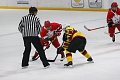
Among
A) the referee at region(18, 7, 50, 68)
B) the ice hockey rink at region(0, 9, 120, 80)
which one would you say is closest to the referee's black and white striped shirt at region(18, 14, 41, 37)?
the referee at region(18, 7, 50, 68)

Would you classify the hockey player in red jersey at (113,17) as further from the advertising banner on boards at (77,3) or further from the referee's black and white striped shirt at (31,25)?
the advertising banner on boards at (77,3)

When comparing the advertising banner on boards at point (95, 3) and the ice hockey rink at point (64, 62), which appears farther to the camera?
→ the advertising banner on boards at point (95, 3)

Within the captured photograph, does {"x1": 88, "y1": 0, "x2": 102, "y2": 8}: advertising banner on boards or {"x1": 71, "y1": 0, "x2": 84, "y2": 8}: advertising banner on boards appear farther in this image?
{"x1": 71, "y1": 0, "x2": 84, "y2": 8}: advertising banner on boards

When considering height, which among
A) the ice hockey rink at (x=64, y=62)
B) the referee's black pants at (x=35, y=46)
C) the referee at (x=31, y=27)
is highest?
the referee at (x=31, y=27)

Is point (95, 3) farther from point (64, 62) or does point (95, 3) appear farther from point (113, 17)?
point (64, 62)

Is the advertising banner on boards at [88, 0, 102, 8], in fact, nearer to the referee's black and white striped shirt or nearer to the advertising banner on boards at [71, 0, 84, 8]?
the advertising banner on boards at [71, 0, 84, 8]

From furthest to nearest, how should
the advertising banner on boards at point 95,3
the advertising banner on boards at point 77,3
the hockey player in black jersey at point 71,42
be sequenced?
1. the advertising banner on boards at point 77,3
2. the advertising banner on boards at point 95,3
3. the hockey player in black jersey at point 71,42

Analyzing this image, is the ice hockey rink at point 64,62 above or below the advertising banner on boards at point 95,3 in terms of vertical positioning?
below

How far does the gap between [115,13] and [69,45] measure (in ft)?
8.25

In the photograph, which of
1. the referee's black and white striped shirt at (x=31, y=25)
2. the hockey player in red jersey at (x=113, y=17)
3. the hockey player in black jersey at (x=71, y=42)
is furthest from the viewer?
the hockey player in red jersey at (x=113, y=17)

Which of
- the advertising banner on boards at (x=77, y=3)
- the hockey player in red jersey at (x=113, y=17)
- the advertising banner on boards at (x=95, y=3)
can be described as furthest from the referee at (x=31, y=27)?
the advertising banner on boards at (x=77, y=3)

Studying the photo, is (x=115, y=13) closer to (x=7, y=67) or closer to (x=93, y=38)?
(x=93, y=38)

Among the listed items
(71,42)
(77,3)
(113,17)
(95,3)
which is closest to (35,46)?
(71,42)

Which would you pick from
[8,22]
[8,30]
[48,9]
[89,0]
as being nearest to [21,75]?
[8,30]
